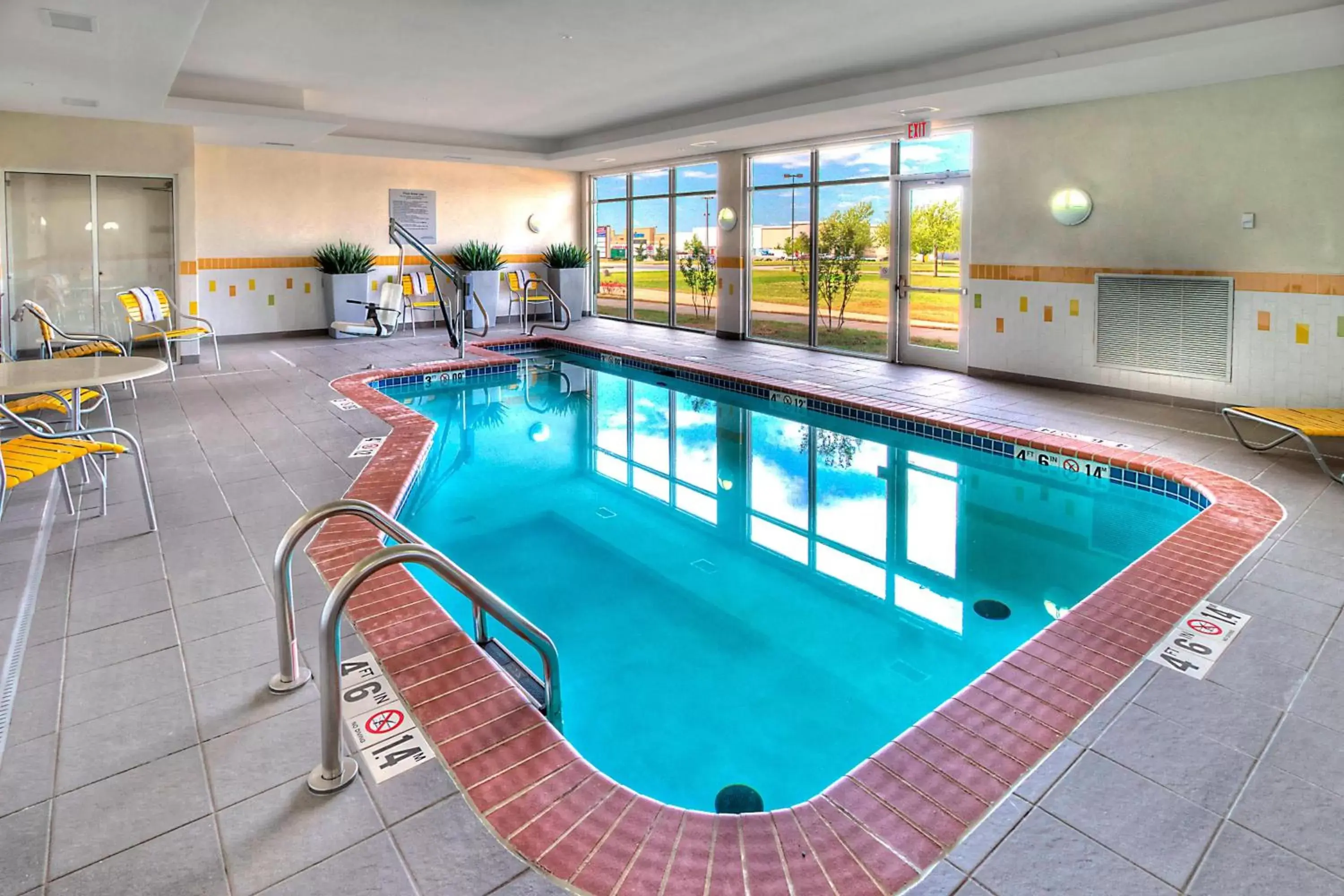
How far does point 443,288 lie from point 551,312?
6.17 ft

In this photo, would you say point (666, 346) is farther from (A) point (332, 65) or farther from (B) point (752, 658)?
(B) point (752, 658)

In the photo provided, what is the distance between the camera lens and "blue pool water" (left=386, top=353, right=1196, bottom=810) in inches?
106

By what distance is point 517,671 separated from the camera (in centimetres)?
271

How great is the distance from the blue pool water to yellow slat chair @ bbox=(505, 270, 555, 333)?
638 cm

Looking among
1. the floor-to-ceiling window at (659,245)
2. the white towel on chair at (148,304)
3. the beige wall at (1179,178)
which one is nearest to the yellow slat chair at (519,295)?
the floor-to-ceiling window at (659,245)

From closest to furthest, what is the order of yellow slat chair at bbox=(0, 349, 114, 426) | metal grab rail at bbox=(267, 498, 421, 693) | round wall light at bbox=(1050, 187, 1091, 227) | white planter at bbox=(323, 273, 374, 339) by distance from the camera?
metal grab rail at bbox=(267, 498, 421, 693)
yellow slat chair at bbox=(0, 349, 114, 426)
round wall light at bbox=(1050, 187, 1091, 227)
white planter at bbox=(323, 273, 374, 339)

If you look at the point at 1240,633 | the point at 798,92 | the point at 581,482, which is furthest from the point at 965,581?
the point at 798,92

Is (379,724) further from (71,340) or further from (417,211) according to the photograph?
(417,211)

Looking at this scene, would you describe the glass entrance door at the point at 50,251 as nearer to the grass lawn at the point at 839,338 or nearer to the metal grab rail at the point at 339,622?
the grass lawn at the point at 839,338

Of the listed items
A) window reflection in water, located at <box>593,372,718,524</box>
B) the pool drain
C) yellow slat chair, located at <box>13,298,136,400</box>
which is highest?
yellow slat chair, located at <box>13,298,136,400</box>

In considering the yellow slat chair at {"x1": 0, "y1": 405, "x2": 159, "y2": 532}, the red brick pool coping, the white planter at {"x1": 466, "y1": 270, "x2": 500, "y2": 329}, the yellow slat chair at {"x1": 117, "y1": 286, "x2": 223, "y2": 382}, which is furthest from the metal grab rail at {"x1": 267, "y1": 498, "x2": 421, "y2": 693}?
the white planter at {"x1": 466, "y1": 270, "x2": 500, "y2": 329}

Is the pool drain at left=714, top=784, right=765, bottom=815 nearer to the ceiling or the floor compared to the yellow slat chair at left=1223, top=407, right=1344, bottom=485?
nearer to the floor

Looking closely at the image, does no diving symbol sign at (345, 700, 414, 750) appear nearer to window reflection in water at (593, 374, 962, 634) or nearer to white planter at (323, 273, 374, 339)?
window reflection in water at (593, 374, 962, 634)

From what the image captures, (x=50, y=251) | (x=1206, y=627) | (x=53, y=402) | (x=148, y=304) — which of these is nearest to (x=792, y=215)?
(x=148, y=304)
